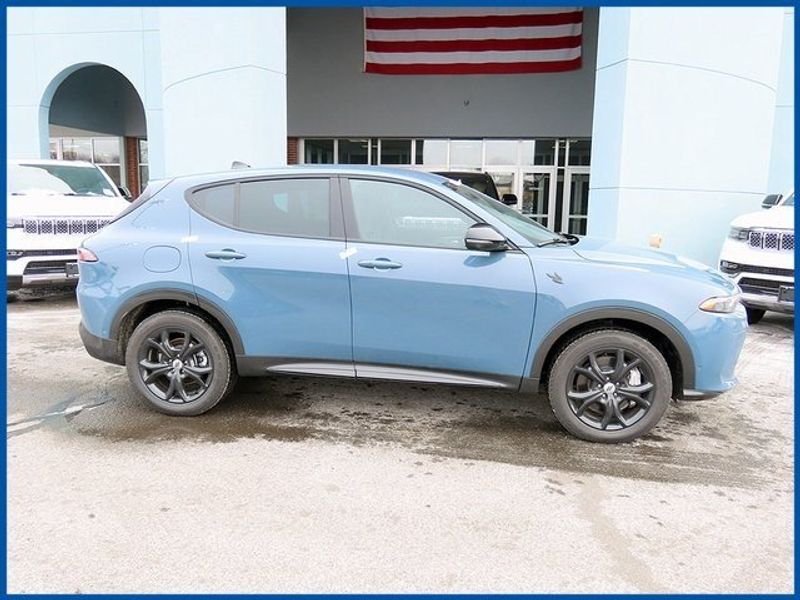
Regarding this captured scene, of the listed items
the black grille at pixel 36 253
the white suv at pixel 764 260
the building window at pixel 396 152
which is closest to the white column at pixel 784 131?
the white suv at pixel 764 260

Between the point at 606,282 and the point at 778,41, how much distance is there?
24.6 feet

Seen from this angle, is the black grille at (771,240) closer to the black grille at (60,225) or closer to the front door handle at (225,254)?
the front door handle at (225,254)

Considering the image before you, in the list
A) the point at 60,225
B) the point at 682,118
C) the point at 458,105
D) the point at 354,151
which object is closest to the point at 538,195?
the point at 458,105

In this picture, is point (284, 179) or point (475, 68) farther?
point (475, 68)

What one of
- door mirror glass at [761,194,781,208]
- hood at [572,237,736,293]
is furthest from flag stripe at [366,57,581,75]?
hood at [572,237,736,293]

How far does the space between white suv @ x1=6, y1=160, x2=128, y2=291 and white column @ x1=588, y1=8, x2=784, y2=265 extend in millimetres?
6869

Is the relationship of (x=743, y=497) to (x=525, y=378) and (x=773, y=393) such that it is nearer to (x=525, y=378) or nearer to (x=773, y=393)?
(x=525, y=378)

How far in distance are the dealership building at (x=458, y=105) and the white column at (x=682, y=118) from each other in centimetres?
2

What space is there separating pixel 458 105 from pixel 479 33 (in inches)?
89.2

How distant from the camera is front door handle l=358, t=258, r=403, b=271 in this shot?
408cm

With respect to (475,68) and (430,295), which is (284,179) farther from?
(475,68)

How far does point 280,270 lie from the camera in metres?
4.21

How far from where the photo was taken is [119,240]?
14.7ft

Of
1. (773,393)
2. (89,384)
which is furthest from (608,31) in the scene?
(89,384)
